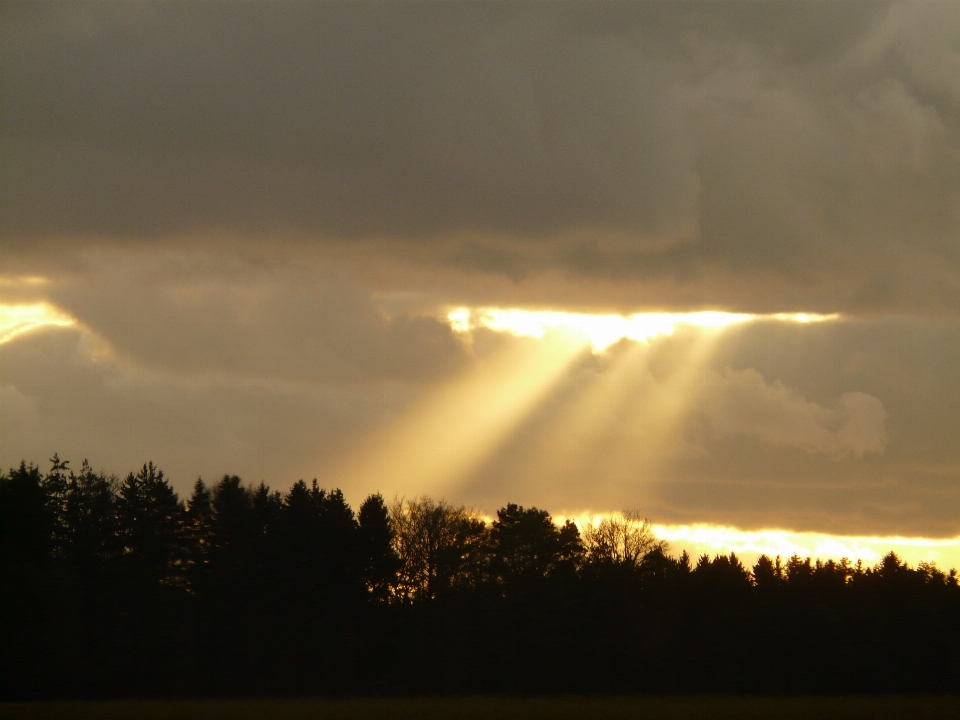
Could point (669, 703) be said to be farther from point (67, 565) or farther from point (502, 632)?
point (67, 565)

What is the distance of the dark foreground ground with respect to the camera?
41.1 meters

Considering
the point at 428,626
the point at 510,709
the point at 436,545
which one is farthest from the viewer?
the point at 436,545

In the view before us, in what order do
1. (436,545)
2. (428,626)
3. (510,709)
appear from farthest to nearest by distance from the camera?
(436,545)
(428,626)
(510,709)

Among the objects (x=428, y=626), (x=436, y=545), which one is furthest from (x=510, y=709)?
(x=436, y=545)

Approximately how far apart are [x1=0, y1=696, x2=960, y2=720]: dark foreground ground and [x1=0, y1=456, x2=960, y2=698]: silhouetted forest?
11.3 feet

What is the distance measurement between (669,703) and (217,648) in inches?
840

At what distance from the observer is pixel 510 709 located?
4394cm

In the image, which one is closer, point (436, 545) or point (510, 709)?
point (510, 709)

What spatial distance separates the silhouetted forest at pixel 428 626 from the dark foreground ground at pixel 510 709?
3.43 meters

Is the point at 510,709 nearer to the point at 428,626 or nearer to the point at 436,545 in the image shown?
the point at 428,626

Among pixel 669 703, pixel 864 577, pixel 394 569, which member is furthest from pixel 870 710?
pixel 394 569

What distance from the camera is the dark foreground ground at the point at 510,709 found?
1618 inches

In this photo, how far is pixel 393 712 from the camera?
42969mm

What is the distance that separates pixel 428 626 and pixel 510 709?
10223 millimetres
